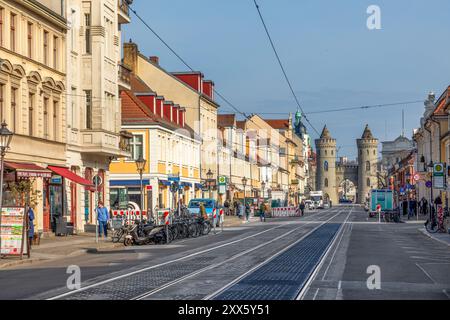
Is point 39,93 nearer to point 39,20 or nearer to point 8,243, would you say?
point 39,20

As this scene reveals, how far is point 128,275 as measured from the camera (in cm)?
2061

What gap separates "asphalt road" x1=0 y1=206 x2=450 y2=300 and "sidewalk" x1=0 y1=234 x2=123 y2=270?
0.64m

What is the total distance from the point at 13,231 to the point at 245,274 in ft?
31.4

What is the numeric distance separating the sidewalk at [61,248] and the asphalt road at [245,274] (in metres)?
0.64

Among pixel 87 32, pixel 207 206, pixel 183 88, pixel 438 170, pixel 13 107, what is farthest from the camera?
pixel 183 88

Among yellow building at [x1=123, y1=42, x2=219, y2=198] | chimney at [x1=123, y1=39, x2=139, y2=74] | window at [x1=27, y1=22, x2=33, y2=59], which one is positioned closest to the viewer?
window at [x1=27, y1=22, x2=33, y2=59]

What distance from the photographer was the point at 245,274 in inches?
805

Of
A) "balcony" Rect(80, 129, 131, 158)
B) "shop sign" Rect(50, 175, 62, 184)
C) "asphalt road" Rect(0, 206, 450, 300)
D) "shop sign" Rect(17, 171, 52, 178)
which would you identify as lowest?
"asphalt road" Rect(0, 206, 450, 300)

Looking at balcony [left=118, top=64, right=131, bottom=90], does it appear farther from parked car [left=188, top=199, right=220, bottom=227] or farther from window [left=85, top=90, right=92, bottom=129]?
parked car [left=188, top=199, right=220, bottom=227]

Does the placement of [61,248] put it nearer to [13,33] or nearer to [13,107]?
[13,107]

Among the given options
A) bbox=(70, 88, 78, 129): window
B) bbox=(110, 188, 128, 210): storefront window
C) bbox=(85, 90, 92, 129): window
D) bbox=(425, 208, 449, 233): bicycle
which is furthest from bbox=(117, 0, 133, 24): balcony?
bbox=(425, 208, 449, 233): bicycle

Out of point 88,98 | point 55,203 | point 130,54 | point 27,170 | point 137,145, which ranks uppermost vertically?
point 130,54

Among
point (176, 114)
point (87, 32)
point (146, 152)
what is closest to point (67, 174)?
point (87, 32)

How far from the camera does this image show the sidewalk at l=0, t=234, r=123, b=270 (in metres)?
26.6
